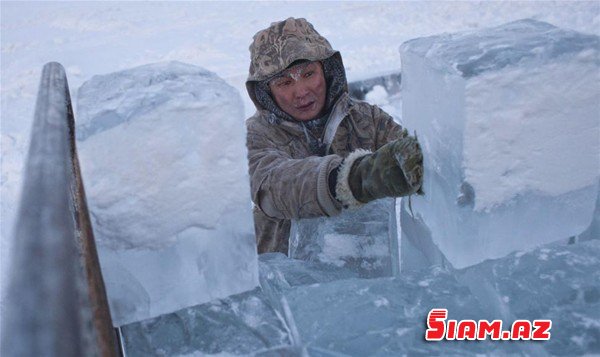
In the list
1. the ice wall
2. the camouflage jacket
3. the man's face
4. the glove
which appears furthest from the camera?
the man's face

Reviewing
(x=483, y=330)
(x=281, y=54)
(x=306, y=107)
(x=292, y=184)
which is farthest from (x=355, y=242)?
(x=281, y=54)

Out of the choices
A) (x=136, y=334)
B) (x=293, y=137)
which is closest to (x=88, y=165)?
(x=136, y=334)

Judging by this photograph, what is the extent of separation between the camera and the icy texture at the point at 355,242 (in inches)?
69.2

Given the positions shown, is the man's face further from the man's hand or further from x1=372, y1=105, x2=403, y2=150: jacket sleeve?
the man's hand

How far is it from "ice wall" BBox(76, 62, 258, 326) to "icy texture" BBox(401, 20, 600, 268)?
18.9 inches

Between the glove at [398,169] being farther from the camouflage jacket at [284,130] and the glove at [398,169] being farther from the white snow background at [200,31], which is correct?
the white snow background at [200,31]

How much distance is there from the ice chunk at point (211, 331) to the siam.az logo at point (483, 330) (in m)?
0.33

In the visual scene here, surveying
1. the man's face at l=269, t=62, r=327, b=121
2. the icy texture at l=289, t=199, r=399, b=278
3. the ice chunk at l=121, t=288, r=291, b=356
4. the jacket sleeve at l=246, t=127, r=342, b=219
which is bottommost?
the icy texture at l=289, t=199, r=399, b=278

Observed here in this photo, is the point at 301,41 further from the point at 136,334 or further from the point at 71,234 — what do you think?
the point at 71,234

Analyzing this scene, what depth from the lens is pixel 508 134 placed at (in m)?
1.16

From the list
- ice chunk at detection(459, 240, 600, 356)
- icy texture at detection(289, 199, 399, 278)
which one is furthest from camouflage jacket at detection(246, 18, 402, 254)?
ice chunk at detection(459, 240, 600, 356)

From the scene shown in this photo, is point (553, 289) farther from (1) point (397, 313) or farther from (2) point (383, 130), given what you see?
(2) point (383, 130)

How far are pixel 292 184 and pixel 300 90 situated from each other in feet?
2.38

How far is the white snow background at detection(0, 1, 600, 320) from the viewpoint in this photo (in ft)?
22.0
